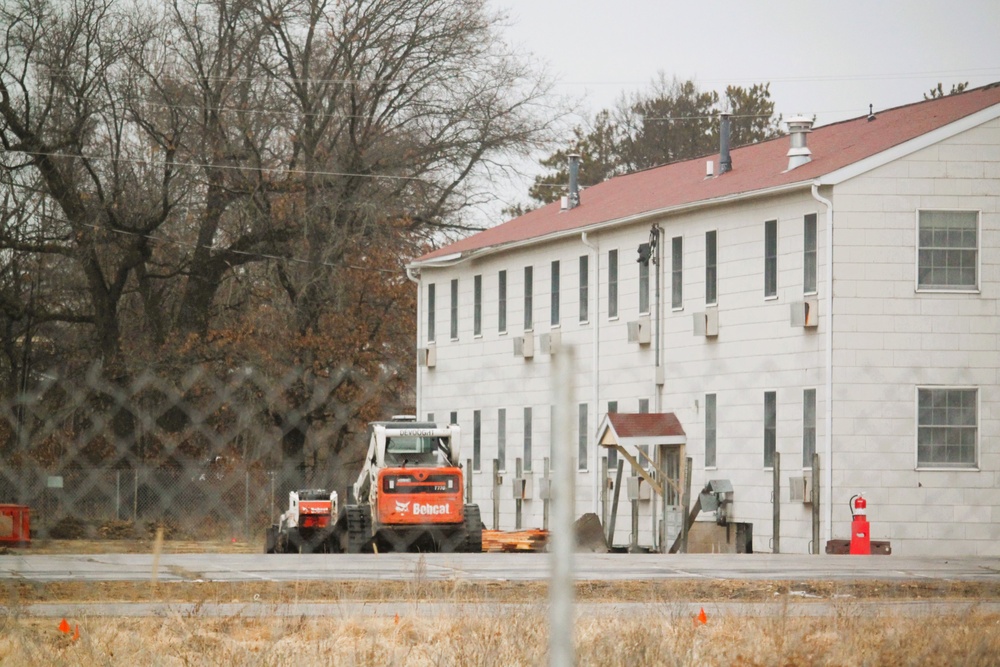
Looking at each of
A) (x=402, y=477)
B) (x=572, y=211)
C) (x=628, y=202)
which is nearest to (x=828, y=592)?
(x=402, y=477)

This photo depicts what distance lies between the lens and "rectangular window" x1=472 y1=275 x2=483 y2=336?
43.1 metres

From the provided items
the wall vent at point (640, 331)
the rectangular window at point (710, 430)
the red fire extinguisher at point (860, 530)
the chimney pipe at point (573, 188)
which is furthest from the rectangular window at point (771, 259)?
the chimney pipe at point (573, 188)

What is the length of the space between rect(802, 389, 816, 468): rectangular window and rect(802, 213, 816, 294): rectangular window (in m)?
2.03

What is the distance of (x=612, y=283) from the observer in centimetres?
3812

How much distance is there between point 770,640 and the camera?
10453 mm

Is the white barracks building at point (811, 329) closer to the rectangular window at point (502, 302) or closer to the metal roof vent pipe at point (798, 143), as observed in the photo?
the metal roof vent pipe at point (798, 143)

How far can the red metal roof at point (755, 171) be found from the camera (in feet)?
106

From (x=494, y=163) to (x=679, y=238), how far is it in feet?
62.7

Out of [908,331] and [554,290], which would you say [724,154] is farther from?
[908,331]

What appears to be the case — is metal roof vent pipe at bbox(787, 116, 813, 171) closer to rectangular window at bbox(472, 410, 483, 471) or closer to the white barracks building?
the white barracks building

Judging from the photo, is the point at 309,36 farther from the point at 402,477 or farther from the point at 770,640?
the point at 770,640

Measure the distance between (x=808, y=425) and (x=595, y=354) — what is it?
26.9 ft

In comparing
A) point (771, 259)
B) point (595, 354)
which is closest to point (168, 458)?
point (771, 259)

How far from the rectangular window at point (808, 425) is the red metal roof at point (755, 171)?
4.11 m
